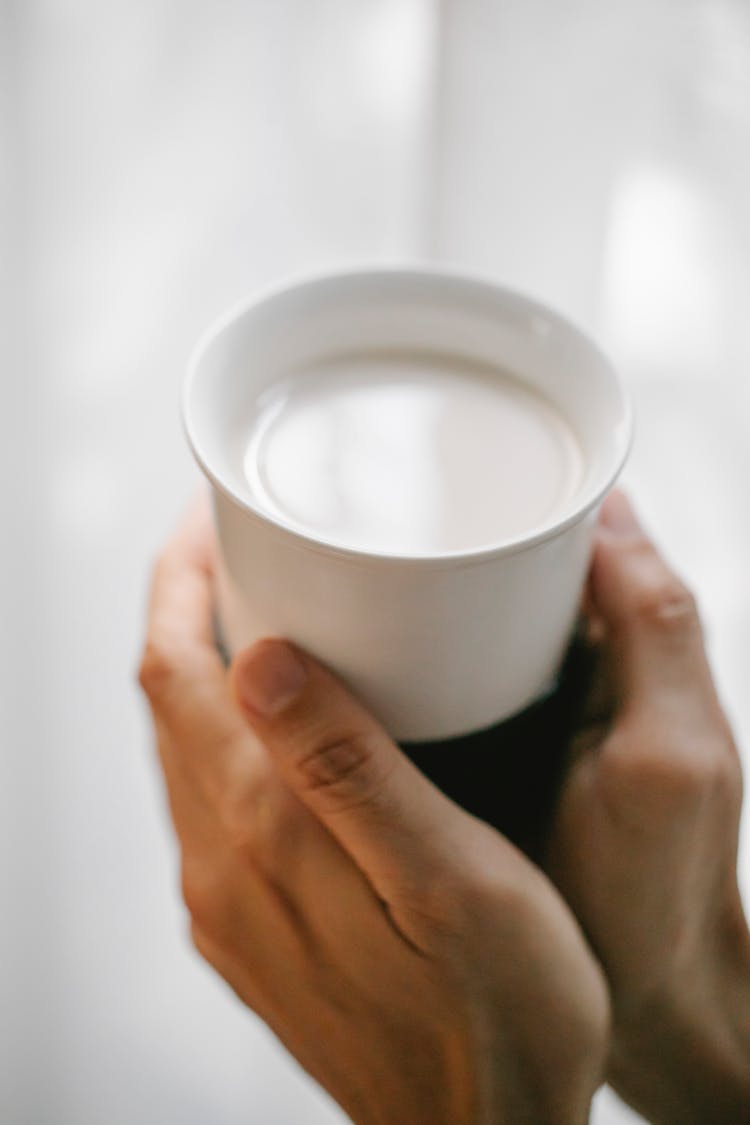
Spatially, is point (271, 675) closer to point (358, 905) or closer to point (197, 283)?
point (358, 905)

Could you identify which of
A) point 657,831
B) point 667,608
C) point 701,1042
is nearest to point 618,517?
point 667,608

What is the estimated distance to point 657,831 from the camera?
54cm

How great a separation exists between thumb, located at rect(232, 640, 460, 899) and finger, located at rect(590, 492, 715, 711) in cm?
13

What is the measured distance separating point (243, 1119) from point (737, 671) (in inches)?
19.4

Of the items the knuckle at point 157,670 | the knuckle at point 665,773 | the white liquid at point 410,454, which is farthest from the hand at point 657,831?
the knuckle at point 157,670

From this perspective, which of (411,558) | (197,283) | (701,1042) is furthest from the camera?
(197,283)

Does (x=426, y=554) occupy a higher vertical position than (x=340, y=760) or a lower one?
higher

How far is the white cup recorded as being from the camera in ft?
1.36

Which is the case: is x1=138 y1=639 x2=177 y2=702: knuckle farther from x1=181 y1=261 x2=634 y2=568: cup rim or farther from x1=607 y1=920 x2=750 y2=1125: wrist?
x1=607 y1=920 x2=750 y2=1125: wrist

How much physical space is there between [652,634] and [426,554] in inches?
8.0

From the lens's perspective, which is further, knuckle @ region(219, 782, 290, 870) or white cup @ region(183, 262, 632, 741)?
knuckle @ region(219, 782, 290, 870)

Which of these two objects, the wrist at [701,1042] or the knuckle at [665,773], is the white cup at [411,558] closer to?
the knuckle at [665,773]

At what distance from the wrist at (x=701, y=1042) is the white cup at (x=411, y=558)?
226mm

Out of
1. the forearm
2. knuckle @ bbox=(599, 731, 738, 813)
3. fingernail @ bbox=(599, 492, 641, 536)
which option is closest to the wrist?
the forearm
